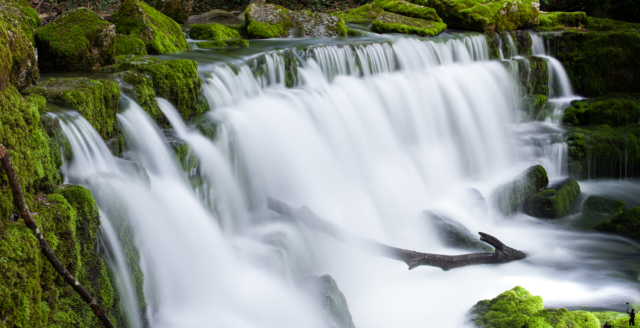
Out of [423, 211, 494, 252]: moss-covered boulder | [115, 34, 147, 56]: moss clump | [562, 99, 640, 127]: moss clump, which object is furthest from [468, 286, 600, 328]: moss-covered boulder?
[562, 99, 640, 127]: moss clump

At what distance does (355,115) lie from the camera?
745 cm

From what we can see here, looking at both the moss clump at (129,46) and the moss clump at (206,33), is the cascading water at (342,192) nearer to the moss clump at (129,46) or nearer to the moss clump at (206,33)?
the moss clump at (129,46)

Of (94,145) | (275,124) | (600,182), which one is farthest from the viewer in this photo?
(600,182)

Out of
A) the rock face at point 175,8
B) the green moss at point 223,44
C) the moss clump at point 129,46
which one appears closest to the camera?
the moss clump at point 129,46

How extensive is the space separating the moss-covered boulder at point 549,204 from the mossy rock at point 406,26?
5163 millimetres

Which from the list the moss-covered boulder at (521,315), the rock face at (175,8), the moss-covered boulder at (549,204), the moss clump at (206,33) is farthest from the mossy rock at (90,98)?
the rock face at (175,8)

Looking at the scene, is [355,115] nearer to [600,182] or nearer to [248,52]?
[248,52]

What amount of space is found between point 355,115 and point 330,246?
2803 mm

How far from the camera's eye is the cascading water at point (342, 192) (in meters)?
3.89

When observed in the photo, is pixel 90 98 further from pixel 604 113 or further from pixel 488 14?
pixel 488 14

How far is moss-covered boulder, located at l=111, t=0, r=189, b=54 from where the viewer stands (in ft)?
23.6

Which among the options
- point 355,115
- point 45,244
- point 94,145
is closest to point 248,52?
point 355,115

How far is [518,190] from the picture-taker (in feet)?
23.6

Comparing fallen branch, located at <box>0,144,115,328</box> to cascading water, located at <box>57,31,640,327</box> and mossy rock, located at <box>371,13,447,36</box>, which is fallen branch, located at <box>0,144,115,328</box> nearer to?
cascading water, located at <box>57,31,640,327</box>
